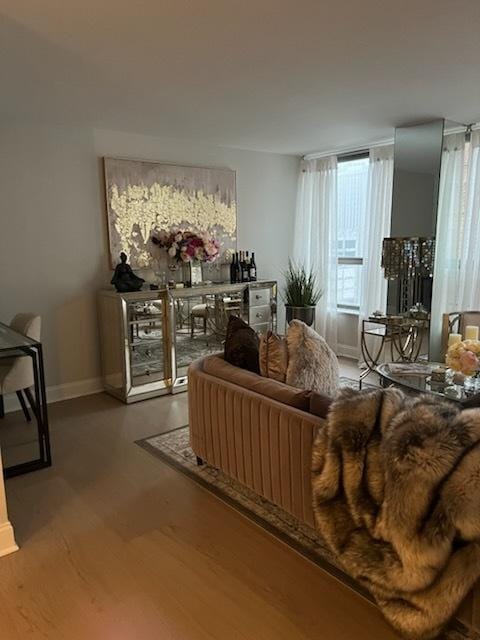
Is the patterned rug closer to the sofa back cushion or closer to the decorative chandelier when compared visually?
the sofa back cushion

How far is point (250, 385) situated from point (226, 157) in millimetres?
3518

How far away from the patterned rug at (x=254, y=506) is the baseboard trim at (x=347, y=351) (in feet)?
9.38

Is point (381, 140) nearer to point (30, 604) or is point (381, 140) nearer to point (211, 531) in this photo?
point (211, 531)

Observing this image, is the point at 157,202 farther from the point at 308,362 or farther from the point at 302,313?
the point at 308,362

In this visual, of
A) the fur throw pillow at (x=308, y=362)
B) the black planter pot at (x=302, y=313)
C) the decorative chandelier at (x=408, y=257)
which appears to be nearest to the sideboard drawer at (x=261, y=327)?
the black planter pot at (x=302, y=313)

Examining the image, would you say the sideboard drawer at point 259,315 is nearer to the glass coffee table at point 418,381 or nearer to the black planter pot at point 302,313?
the black planter pot at point 302,313

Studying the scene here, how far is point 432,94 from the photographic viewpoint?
3.37 m

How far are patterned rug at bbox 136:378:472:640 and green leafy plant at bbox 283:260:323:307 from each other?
249 centimetres

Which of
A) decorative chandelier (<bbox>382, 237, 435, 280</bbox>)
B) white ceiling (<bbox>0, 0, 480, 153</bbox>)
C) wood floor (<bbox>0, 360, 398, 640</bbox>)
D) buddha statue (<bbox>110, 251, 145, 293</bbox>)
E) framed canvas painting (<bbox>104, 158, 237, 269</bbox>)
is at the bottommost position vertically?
wood floor (<bbox>0, 360, 398, 640</bbox>)

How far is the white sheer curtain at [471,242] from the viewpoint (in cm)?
424

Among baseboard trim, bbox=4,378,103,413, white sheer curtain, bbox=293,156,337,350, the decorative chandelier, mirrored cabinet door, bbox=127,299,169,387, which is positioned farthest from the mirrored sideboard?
the decorative chandelier

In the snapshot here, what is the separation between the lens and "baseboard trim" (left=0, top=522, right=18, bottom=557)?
223 centimetres

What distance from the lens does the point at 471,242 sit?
4344mm

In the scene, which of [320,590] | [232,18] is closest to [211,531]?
[320,590]
